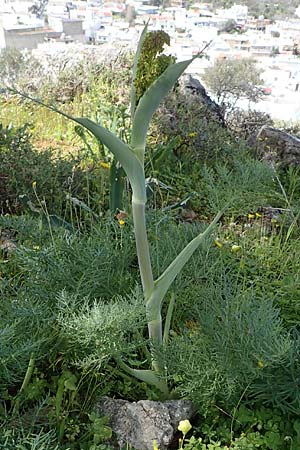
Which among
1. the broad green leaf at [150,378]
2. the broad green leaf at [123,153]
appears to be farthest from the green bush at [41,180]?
the broad green leaf at [123,153]

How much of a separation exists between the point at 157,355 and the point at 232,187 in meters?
0.62

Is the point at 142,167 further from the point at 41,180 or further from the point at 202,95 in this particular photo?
the point at 202,95

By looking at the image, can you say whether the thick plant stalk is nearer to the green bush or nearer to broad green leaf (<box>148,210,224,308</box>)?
broad green leaf (<box>148,210,224,308</box>)

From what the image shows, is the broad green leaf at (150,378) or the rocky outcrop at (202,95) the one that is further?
the rocky outcrop at (202,95)

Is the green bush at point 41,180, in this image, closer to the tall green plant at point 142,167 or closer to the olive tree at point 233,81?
the tall green plant at point 142,167

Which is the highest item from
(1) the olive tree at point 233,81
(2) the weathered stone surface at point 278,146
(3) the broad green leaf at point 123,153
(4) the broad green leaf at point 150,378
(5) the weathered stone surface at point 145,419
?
(3) the broad green leaf at point 123,153

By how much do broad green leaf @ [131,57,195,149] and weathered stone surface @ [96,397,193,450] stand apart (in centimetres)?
71

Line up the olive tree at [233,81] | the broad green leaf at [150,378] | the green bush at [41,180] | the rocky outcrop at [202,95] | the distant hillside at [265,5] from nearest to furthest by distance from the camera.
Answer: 1. the broad green leaf at [150,378]
2. the green bush at [41,180]
3. the rocky outcrop at [202,95]
4. the olive tree at [233,81]
5. the distant hillside at [265,5]

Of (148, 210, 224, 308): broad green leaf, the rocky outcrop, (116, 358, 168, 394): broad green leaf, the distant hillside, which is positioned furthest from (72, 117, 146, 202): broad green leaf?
the distant hillside

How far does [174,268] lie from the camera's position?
4.31ft

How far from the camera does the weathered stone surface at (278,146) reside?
330cm

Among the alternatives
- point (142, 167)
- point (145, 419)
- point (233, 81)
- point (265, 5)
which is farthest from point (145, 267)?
point (265, 5)

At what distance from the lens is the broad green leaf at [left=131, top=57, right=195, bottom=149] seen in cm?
107

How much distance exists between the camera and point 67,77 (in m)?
4.63
